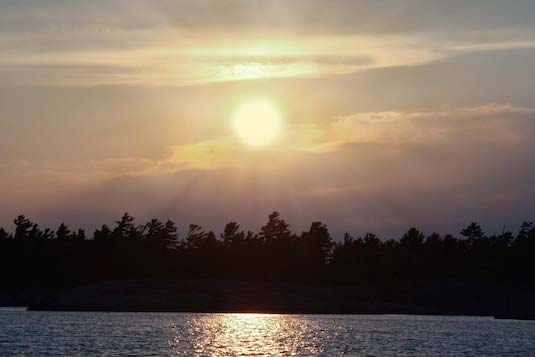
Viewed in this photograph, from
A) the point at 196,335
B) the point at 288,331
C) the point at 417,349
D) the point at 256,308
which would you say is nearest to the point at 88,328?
the point at 196,335

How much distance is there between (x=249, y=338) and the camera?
113438 millimetres

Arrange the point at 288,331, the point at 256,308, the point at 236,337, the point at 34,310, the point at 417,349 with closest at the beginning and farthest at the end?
the point at 417,349 → the point at 236,337 → the point at 288,331 → the point at 34,310 → the point at 256,308

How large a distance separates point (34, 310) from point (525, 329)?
94.5 meters

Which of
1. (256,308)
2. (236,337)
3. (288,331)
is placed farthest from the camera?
(256,308)

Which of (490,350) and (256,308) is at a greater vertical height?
(256,308)

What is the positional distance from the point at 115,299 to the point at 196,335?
74727 mm

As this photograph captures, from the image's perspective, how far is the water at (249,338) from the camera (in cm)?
9419

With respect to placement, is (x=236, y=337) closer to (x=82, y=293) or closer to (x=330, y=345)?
(x=330, y=345)

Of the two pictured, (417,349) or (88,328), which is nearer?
(417,349)

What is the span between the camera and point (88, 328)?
396 ft

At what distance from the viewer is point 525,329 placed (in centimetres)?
14762

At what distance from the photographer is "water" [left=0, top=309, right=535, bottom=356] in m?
94.2

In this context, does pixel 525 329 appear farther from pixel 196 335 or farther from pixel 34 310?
pixel 34 310

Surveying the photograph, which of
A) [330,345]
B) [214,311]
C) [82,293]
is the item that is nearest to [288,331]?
[330,345]
